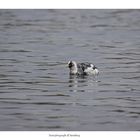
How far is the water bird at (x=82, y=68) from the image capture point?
80.5ft

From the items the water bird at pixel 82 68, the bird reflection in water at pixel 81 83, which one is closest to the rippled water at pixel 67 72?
the bird reflection in water at pixel 81 83

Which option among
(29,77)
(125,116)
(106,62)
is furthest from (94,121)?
(106,62)

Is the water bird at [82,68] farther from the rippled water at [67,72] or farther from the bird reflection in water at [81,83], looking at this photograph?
the rippled water at [67,72]

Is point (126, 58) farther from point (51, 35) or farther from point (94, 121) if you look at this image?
point (94, 121)

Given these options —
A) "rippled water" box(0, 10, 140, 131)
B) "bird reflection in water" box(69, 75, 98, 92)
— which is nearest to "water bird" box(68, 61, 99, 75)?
"bird reflection in water" box(69, 75, 98, 92)

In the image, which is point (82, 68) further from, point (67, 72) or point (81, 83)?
point (81, 83)

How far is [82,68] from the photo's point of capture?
24.9 m

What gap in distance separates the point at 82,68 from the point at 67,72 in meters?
0.64

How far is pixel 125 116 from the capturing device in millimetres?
18875

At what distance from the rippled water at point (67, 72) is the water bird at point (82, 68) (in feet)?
0.92

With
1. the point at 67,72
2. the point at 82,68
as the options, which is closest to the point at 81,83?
the point at 82,68

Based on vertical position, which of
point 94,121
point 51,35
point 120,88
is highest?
point 51,35
